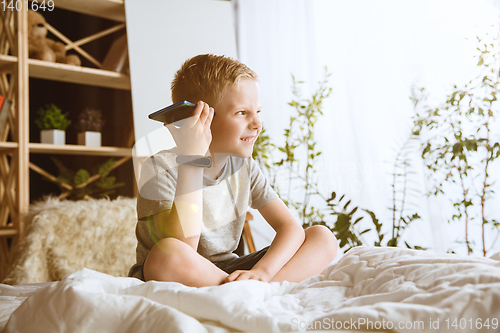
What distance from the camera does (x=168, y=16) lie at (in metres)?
2.12

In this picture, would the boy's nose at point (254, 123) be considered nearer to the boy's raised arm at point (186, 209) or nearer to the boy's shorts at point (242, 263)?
the boy's raised arm at point (186, 209)

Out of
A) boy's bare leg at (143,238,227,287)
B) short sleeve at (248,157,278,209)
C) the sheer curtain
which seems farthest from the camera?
the sheer curtain

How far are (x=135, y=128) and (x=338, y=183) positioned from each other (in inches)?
40.1

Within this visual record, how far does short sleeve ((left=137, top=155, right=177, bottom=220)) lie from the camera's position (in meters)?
0.90

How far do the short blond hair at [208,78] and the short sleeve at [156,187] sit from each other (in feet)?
0.60

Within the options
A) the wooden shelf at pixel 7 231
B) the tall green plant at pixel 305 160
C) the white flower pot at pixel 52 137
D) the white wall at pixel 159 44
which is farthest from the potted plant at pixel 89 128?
the tall green plant at pixel 305 160

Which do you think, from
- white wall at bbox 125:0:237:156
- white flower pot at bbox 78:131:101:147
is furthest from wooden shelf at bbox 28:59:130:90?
white flower pot at bbox 78:131:101:147

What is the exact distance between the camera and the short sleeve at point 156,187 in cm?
90

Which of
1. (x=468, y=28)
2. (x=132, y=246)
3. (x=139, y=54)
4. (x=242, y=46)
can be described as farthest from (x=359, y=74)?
(x=132, y=246)

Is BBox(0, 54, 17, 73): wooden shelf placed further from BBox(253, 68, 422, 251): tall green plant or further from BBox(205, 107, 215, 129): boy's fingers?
BBox(205, 107, 215, 129): boy's fingers

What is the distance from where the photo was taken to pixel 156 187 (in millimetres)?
912

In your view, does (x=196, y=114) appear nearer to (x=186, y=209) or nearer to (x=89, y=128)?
(x=186, y=209)

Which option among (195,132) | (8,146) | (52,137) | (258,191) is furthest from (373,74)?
(8,146)

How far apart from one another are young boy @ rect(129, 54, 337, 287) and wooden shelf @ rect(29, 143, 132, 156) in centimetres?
102
